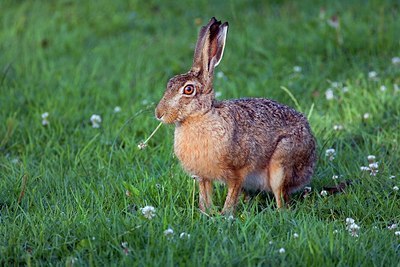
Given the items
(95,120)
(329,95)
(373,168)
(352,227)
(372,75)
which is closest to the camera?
(352,227)

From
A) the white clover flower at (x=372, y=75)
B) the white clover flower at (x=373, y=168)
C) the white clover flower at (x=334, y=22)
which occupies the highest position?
the white clover flower at (x=334, y=22)

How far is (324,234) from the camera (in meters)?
4.75

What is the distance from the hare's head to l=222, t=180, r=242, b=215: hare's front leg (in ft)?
1.81

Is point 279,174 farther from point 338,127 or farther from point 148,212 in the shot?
point 338,127

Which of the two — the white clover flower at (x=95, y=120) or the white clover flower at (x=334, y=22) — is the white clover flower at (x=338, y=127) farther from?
the white clover flower at (x=95, y=120)

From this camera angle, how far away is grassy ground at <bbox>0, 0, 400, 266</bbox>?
4.65m

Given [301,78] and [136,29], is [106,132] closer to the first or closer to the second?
[301,78]

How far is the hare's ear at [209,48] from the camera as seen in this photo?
219 inches

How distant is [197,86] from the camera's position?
17.8 feet

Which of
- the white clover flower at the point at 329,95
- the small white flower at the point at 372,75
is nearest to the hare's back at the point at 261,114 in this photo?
the white clover flower at the point at 329,95

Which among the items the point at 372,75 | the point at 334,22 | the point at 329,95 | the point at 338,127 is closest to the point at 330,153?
the point at 338,127

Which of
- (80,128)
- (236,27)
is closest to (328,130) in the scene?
(80,128)

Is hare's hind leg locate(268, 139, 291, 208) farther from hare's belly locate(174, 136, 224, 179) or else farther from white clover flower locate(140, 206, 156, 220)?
white clover flower locate(140, 206, 156, 220)

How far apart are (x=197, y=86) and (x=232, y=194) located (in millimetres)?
791
